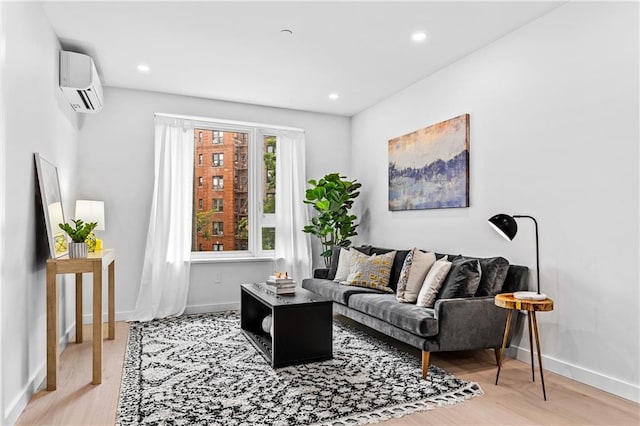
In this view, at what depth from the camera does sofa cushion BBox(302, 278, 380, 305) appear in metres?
4.03

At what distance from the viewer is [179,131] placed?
501cm

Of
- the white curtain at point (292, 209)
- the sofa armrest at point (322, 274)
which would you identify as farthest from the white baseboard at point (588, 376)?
the white curtain at point (292, 209)

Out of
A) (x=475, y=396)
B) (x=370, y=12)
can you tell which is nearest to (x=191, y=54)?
(x=370, y=12)

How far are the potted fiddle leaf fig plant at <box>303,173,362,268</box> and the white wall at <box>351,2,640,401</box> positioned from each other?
1.56 m

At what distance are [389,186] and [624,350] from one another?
2.87m

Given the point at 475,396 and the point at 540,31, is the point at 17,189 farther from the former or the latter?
the point at 540,31

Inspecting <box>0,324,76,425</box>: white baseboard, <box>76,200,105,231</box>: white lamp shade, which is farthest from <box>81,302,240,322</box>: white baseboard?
<box>0,324,76,425</box>: white baseboard

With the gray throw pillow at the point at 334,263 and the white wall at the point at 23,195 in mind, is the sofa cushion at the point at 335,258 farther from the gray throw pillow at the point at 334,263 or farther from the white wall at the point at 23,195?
the white wall at the point at 23,195

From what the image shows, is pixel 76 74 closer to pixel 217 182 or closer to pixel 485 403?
pixel 217 182

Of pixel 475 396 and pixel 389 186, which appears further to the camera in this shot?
pixel 389 186

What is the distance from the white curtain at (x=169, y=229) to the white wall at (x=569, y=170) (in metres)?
3.02

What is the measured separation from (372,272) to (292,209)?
5.64ft

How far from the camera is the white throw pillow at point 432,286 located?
3.29m

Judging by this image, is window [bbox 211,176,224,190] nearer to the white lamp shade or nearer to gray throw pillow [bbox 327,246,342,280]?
the white lamp shade
